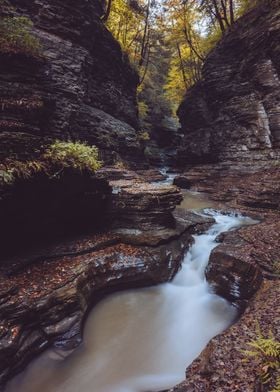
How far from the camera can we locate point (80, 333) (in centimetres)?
529

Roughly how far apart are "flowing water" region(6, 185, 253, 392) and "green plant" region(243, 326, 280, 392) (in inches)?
69.7

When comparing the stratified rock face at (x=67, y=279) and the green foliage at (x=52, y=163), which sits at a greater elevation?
the green foliage at (x=52, y=163)

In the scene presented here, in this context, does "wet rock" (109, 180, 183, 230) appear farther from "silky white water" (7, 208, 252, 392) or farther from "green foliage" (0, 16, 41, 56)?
"green foliage" (0, 16, 41, 56)

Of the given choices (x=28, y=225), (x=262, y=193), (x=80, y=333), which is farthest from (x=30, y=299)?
(x=262, y=193)

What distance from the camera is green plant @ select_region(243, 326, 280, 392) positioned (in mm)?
2893

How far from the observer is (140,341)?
5.39 metres

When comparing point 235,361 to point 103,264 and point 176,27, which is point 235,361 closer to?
point 103,264

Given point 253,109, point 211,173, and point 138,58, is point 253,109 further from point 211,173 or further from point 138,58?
point 138,58

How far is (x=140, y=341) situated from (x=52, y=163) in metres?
4.32

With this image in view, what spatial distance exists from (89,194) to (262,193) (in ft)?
26.4

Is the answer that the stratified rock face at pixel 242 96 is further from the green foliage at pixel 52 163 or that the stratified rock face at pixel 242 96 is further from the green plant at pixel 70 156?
the green foliage at pixel 52 163

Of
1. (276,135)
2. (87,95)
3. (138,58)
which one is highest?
(138,58)

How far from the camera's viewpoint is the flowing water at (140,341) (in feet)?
14.8

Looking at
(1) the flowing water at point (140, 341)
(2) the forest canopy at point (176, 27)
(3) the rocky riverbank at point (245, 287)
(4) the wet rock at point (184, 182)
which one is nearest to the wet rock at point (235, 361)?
(3) the rocky riverbank at point (245, 287)
